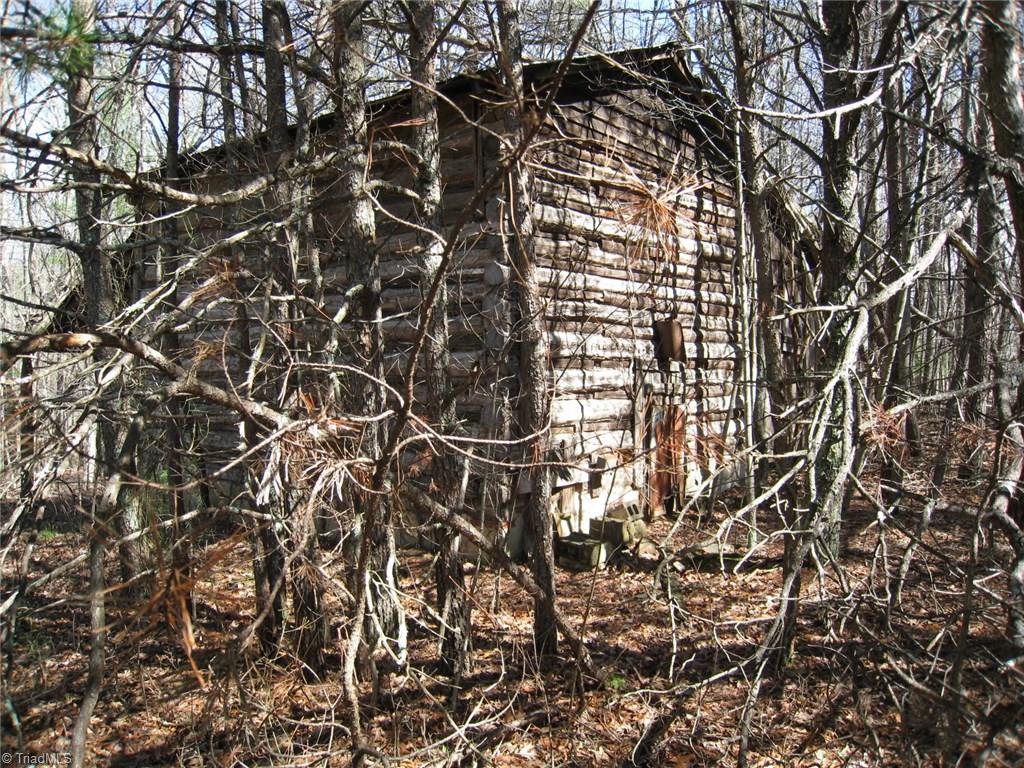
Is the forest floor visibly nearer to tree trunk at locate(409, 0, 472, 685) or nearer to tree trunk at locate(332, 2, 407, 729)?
tree trunk at locate(409, 0, 472, 685)

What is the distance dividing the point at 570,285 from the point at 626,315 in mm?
1445

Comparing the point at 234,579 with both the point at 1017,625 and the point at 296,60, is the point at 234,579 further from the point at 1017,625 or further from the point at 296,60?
the point at 1017,625

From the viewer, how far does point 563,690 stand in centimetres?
573

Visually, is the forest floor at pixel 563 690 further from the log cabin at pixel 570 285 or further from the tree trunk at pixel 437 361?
the log cabin at pixel 570 285

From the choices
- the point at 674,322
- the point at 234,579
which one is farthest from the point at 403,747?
the point at 674,322

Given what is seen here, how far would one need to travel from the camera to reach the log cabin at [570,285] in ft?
23.3

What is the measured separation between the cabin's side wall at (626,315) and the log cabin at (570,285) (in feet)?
0.10

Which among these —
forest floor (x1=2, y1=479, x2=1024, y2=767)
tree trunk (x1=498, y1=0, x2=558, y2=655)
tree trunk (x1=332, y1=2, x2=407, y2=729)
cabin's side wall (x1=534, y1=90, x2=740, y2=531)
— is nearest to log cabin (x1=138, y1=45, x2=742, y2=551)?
cabin's side wall (x1=534, y1=90, x2=740, y2=531)

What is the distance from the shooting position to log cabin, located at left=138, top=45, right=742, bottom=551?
710cm

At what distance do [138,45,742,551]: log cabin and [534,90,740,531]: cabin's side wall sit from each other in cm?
3

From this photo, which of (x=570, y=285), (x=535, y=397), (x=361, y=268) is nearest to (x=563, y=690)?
(x=535, y=397)

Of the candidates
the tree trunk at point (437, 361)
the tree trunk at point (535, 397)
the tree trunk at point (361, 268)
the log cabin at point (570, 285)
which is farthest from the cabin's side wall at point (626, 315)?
the tree trunk at point (361, 268)

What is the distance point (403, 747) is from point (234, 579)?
3710mm

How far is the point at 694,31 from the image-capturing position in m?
10.6
